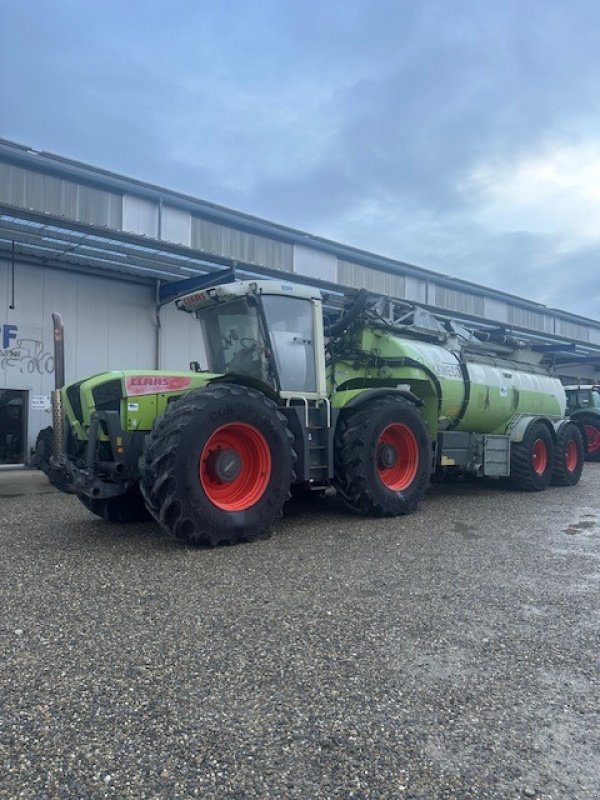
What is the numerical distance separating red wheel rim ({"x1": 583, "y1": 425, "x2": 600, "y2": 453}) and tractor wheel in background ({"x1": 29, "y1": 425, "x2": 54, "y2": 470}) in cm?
1574

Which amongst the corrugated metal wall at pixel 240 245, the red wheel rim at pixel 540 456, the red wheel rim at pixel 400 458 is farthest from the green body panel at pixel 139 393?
the corrugated metal wall at pixel 240 245

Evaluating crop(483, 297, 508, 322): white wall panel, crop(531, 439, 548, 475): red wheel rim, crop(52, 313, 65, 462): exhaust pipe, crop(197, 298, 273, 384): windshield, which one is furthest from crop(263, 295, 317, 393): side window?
crop(483, 297, 508, 322): white wall panel

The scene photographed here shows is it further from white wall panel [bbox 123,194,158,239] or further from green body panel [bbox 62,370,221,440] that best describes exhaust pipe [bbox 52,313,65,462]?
white wall panel [bbox 123,194,158,239]

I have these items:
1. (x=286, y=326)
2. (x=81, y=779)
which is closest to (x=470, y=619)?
(x=81, y=779)

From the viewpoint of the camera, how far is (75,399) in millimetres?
6422

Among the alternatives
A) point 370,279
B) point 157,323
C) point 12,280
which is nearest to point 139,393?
point 12,280

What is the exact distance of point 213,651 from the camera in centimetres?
347

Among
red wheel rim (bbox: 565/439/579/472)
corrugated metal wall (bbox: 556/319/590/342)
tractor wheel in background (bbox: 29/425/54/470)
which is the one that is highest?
corrugated metal wall (bbox: 556/319/590/342)

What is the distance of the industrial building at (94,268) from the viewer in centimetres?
1217

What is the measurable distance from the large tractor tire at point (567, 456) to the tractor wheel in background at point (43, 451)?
8593mm

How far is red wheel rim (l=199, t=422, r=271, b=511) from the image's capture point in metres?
5.96

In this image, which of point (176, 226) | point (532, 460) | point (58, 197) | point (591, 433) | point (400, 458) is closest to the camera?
point (400, 458)

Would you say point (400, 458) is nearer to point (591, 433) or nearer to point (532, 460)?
point (532, 460)

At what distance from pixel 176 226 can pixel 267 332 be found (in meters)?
9.03
